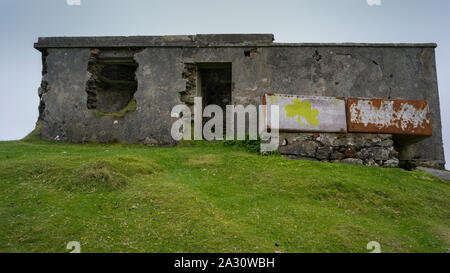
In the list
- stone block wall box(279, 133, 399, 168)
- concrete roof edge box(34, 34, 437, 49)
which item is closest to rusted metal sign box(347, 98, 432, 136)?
stone block wall box(279, 133, 399, 168)

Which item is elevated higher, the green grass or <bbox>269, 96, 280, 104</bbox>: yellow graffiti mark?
<bbox>269, 96, 280, 104</bbox>: yellow graffiti mark

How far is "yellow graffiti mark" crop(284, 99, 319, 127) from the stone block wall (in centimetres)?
29

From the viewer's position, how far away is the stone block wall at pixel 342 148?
664cm

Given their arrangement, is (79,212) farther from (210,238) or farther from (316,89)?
(316,89)

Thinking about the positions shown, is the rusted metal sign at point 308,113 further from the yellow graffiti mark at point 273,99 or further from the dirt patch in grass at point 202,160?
the dirt patch in grass at point 202,160

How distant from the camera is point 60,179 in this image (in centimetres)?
480

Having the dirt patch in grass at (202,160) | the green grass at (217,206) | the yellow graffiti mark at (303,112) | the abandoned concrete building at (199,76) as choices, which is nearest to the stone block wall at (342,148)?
the yellow graffiti mark at (303,112)

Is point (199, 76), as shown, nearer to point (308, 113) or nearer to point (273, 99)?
point (273, 99)

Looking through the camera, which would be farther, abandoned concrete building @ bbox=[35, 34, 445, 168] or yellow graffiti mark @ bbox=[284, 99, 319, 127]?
abandoned concrete building @ bbox=[35, 34, 445, 168]

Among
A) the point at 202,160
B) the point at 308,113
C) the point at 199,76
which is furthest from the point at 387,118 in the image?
the point at 199,76

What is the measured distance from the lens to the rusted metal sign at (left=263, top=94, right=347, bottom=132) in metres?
6.66

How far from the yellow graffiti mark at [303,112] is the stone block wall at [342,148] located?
288 millimetres

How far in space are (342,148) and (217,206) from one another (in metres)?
3.68

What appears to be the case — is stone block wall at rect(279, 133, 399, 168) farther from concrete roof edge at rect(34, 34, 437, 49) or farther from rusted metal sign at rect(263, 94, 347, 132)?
concrete roof edge at rect(34, 34, 437, 49)
